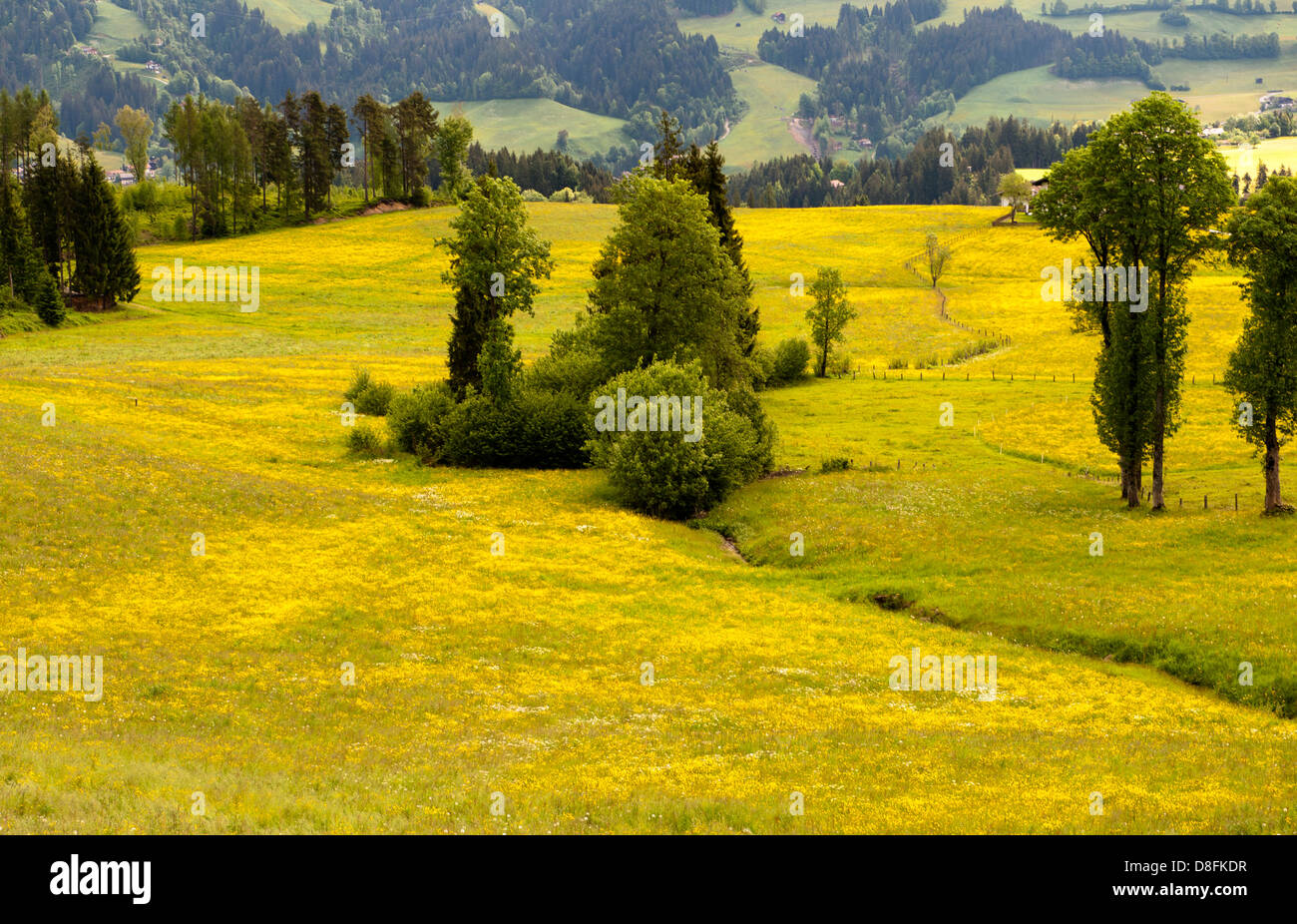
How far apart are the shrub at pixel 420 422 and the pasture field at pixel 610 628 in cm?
430

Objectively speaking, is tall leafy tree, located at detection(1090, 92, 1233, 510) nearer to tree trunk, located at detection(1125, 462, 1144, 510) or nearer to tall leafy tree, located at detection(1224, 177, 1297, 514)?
tall leafy tree, located at detection(1224, 177, 1297, 514)

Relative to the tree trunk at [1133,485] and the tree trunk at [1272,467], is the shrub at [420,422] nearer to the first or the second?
the tree trunk at [1133,485]

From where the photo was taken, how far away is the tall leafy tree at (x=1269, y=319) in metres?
51.6

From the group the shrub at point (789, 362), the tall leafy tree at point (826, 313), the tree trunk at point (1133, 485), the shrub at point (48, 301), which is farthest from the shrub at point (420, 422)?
the shrub at point (48, 301)

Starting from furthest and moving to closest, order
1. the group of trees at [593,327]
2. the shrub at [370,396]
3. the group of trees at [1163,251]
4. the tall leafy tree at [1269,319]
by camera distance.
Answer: the shrub at [370,396] < the group of trees at [593,327] < the group of trees at [1163,251] < the tall leafy tree at [1269,319]

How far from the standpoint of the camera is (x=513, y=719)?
111 feet

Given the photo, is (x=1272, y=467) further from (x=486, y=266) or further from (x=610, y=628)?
(x=486, y=266)

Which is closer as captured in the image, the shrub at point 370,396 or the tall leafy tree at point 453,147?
the shrub at point 370,396

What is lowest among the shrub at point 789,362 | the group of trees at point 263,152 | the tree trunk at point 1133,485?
the tree trunk at point 1133,485

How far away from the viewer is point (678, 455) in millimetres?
65500

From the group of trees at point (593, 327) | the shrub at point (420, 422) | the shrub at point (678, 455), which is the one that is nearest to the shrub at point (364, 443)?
the shrub at point (420, 422)

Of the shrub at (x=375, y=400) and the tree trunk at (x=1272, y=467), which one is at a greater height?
the shrub at (x=375, y=400)

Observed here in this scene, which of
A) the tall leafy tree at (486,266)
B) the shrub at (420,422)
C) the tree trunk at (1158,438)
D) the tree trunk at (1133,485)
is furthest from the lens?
the shrub at (420,422)
